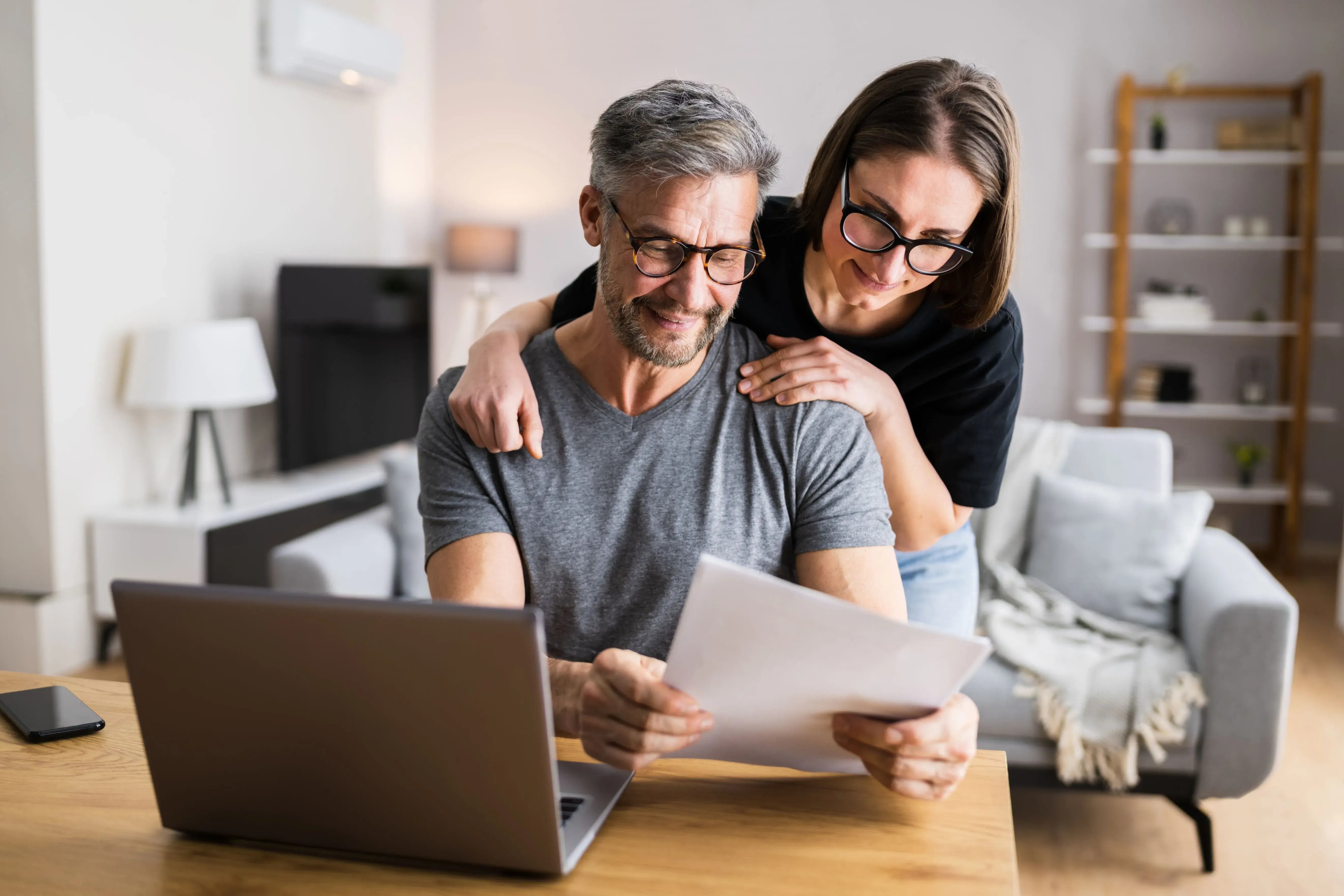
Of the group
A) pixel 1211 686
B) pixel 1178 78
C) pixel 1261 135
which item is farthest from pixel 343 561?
pixel 1261 135

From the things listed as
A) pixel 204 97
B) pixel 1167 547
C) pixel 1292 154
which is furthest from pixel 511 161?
pixel 1167 547

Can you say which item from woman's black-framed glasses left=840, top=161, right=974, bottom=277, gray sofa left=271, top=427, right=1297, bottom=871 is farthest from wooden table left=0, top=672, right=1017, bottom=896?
gray sofa left=271, top=427, right=1297, bottom=871

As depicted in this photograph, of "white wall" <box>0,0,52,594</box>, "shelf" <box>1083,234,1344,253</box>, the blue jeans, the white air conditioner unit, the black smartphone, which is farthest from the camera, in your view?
"shelf" <box>1083,234,1344,253</box>

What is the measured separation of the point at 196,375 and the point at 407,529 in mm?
1030

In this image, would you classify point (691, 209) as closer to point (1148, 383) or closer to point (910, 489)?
point (910, 489)

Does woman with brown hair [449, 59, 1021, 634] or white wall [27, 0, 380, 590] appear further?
white wall [27, 0, 380, 590]

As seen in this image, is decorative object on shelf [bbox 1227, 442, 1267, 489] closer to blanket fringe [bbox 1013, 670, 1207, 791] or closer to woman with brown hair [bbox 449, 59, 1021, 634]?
blanket fringe [bbox 1013, 670, 1207, 791]

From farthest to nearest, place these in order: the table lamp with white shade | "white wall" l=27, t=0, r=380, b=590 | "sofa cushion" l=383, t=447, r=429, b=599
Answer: the table lamp with white shade
"white wall" l=27, t=0, r=380, b=590
"sofa cushion" l=383, t=447, r=429, b=599

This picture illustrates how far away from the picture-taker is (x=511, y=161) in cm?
552

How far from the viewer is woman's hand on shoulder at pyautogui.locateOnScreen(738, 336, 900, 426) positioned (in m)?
1.30

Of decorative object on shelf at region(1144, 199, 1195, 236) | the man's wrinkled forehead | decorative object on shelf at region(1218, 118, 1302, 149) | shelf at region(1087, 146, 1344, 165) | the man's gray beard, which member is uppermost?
decorative object on shelf at region(1218, 118, 1302, 149)

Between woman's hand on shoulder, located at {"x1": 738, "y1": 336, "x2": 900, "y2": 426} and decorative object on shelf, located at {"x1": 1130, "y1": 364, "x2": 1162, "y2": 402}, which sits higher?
woman's hand on shoulder, located at {"x1": 738, "y1": 336, "x2": 900, "y2": 426}

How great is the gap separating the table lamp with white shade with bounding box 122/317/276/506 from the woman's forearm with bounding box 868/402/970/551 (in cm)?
263

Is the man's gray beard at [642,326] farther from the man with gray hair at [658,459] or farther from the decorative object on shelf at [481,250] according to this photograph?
the decorative object on shelf at [481,250]
